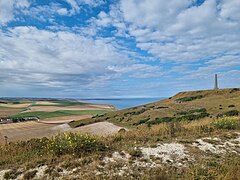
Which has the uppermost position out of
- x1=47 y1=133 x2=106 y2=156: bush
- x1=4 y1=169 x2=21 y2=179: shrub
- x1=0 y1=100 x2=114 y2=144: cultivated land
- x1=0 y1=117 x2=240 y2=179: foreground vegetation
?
x1=47 y1=133 x2=106 y2=156: bush

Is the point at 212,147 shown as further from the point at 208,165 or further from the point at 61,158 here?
the point at 61,158

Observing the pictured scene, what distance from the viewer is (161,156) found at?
6809mm

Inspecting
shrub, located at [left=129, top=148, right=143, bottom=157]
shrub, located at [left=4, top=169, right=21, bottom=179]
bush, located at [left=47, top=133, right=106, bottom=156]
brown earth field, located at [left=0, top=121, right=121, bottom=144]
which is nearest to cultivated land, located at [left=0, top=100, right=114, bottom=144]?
brown earth field, located at [left=0, top=121, right=121, bottom=144]

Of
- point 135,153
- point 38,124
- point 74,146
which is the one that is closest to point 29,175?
point 74,146

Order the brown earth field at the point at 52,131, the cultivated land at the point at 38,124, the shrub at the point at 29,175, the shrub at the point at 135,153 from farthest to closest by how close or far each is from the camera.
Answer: the cultivated land at the point at 38,124, the brown earth field at the point at 52,131, the shrub at the point at 135,153, the shrub at the point at 29,175

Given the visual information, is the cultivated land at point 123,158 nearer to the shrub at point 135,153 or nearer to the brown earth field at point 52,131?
the shrub at point 135,153

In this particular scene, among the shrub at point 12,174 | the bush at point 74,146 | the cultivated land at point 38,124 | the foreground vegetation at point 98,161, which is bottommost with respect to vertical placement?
the cultivated land at point 38,124

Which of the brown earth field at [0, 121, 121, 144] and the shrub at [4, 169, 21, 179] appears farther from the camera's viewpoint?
the brown earth field at [0, 121, 121, 144]

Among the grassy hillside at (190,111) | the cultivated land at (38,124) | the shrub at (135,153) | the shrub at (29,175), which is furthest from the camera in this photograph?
the cultivated land at (38,124)

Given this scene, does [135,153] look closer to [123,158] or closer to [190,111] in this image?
[123,158]

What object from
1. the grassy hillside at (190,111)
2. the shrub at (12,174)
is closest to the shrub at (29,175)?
the shrub at (12,174)

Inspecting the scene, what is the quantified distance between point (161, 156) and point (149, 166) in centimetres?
96

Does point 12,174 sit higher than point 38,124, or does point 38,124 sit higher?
point 12,174

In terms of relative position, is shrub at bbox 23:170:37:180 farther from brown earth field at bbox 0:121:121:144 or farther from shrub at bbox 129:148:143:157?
brown earth field at bbox 0:121:121:144
